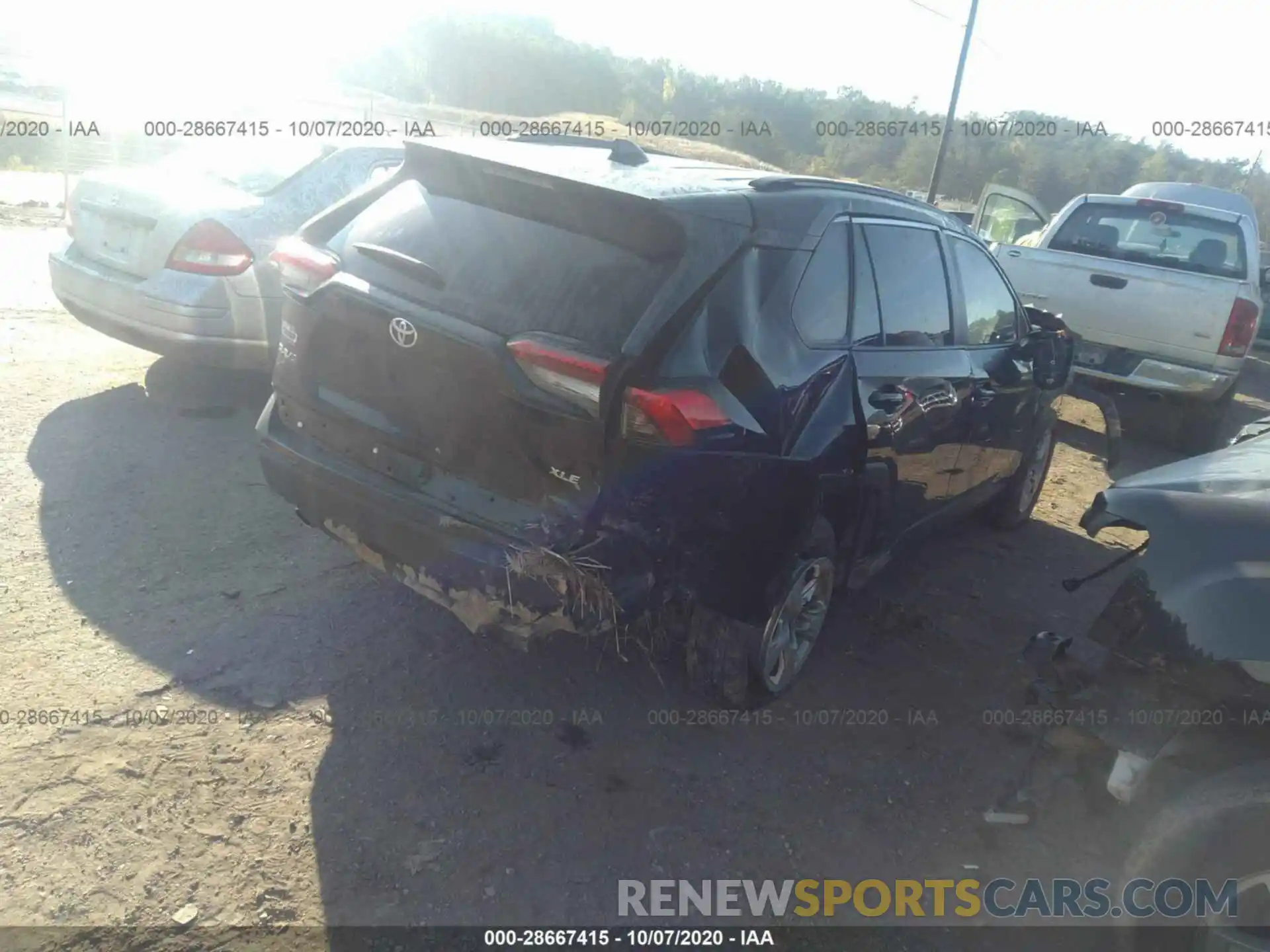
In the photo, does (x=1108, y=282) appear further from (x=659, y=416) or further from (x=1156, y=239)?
(x=659, y=416)

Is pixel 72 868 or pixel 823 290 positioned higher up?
pixel 823 290

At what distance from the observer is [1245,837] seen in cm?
226

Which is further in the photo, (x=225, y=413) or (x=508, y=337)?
(x=225, y=413)

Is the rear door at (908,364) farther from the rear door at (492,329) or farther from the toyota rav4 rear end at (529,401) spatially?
→ the rear door at (492,329)

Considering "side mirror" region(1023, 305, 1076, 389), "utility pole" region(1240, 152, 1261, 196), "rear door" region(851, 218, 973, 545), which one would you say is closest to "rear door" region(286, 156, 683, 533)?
"rear door" region(851, 218, 973, 545)

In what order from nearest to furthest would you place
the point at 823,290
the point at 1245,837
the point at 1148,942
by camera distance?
the point at 1245,837
the point at 1148,942
the point at 823,290

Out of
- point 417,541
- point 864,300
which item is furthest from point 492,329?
point 864,300

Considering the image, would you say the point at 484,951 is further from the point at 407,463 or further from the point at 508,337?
the point at 508,337

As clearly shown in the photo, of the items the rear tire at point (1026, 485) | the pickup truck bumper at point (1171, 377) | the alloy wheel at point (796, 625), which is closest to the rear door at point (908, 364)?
the alloy wheel at point (796, 625)

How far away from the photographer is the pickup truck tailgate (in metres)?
7.44

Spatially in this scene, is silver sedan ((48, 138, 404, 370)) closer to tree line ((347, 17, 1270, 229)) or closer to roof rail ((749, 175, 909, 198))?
roof rail ((749, 175, 909, 198))

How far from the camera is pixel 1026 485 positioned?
5828mm

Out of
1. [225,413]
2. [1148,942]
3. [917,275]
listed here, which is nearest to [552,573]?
[1148,942]

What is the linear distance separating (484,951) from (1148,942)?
175 cm
